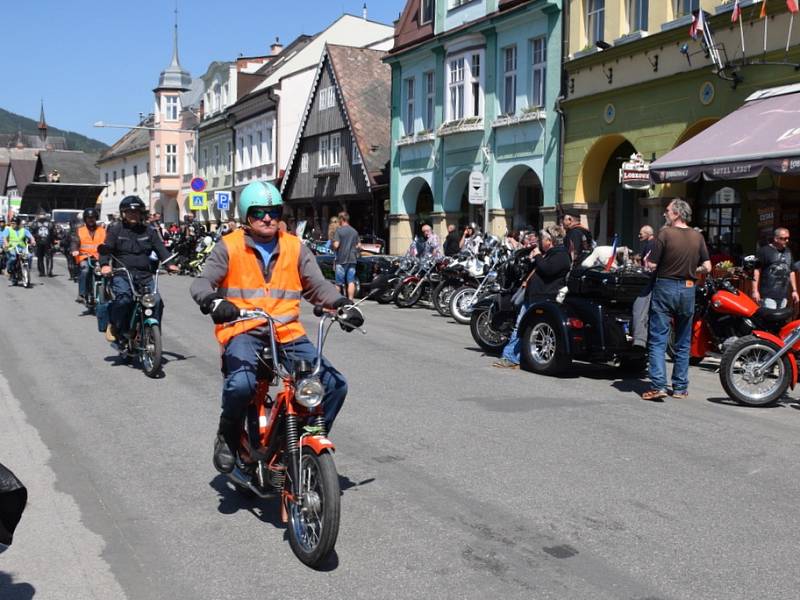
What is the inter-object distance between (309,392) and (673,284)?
5448mm

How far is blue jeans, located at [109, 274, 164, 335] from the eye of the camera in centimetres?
1056

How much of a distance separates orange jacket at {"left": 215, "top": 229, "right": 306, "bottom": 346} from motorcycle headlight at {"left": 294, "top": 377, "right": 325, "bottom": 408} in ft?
1.96

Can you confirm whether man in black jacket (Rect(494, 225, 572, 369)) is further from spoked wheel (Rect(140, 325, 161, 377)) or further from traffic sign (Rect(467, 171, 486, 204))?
traffic sign (Rect(467, 171, 486, 204))

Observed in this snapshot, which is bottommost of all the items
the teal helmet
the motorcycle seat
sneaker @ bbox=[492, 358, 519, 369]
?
sneaker @ bbox=[492, 358, 519, 369]

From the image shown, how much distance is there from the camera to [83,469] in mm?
6363

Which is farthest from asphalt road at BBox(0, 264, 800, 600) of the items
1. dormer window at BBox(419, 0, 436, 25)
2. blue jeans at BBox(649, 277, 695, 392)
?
dormer window at BBox(419, 0, 436, 25)

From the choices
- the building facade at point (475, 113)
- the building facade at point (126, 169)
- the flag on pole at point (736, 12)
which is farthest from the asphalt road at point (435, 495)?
the building facade at point (126, 169)

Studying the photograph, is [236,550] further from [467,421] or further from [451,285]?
[451,285]

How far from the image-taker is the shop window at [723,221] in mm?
19203

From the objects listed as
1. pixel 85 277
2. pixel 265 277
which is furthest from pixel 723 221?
pixel 265 277

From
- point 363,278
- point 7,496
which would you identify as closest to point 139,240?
point 7,496

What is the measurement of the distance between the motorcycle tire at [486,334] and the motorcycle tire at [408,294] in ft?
22.2

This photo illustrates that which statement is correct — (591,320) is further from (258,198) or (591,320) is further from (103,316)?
(258,198)

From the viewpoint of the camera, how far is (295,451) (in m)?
4.64
